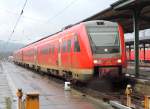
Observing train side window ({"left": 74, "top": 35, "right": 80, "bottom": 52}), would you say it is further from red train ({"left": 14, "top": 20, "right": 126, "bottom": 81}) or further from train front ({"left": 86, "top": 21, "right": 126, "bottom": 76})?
train front ({"left": 86, "top": 21, "right": 126, "bottom": 76})

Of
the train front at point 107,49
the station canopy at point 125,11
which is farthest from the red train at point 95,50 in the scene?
the station canopy at point 125,11

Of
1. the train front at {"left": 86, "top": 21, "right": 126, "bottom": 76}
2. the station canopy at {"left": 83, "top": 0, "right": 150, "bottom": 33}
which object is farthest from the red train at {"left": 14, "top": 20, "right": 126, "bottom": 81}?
the station canopy at {"left": 83, "top": 0, "right": 150, "bottom": 33}

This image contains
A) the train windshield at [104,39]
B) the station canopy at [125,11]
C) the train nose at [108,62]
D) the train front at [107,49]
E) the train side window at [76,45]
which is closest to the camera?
the train nose at [108,62]

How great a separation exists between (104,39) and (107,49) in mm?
604

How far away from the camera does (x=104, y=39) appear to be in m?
19.9

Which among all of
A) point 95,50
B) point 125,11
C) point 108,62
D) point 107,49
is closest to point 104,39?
point 107,49

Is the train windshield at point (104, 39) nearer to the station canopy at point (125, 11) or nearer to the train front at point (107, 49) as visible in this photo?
the train front at point (107, 49)

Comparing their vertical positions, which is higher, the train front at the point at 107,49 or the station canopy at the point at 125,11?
the station canopy at the point at 125,11

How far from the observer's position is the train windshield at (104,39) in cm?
1958

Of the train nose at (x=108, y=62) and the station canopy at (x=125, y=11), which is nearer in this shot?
the train nose at (x=108, y=62)

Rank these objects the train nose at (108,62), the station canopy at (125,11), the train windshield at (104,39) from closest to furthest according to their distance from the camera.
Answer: the train nose at (108,62), the train windshield at (104,39), the station canopy at (125,11)

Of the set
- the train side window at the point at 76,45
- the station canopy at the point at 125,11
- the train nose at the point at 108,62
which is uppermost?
the station canopy at the point at 125,11

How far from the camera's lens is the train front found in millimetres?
19266

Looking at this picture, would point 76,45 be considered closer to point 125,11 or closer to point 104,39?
point 104,39
